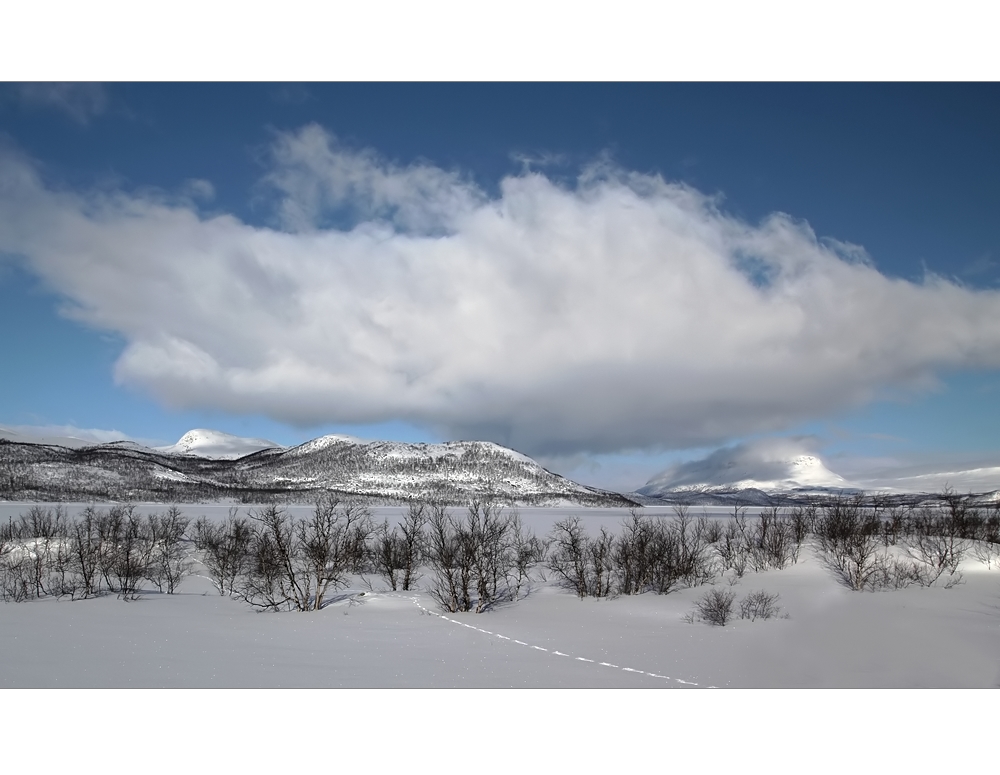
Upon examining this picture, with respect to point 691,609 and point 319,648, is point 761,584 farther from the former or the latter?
point 319,648

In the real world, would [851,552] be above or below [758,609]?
above

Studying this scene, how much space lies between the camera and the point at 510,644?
2520 centimetres

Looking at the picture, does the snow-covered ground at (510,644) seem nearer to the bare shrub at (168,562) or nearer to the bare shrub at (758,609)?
the bare shrub at (758,609)

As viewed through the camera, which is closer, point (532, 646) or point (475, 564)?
point (532, 646)

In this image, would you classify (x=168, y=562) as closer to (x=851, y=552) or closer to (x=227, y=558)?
(x=227, y=558)

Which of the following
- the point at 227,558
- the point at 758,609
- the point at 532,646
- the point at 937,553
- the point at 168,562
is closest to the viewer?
the point at 532,646

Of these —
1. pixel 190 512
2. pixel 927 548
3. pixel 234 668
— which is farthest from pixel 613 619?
pixel 190 512

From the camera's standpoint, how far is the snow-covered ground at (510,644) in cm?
1672

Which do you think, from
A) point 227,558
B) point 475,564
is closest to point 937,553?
point 475,564

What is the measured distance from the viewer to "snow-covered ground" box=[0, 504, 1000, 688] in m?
16.7

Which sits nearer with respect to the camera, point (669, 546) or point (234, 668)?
point (234, 668)

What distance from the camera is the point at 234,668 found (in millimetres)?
17094

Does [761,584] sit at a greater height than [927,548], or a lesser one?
lesser

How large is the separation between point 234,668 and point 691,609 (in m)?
28.0
